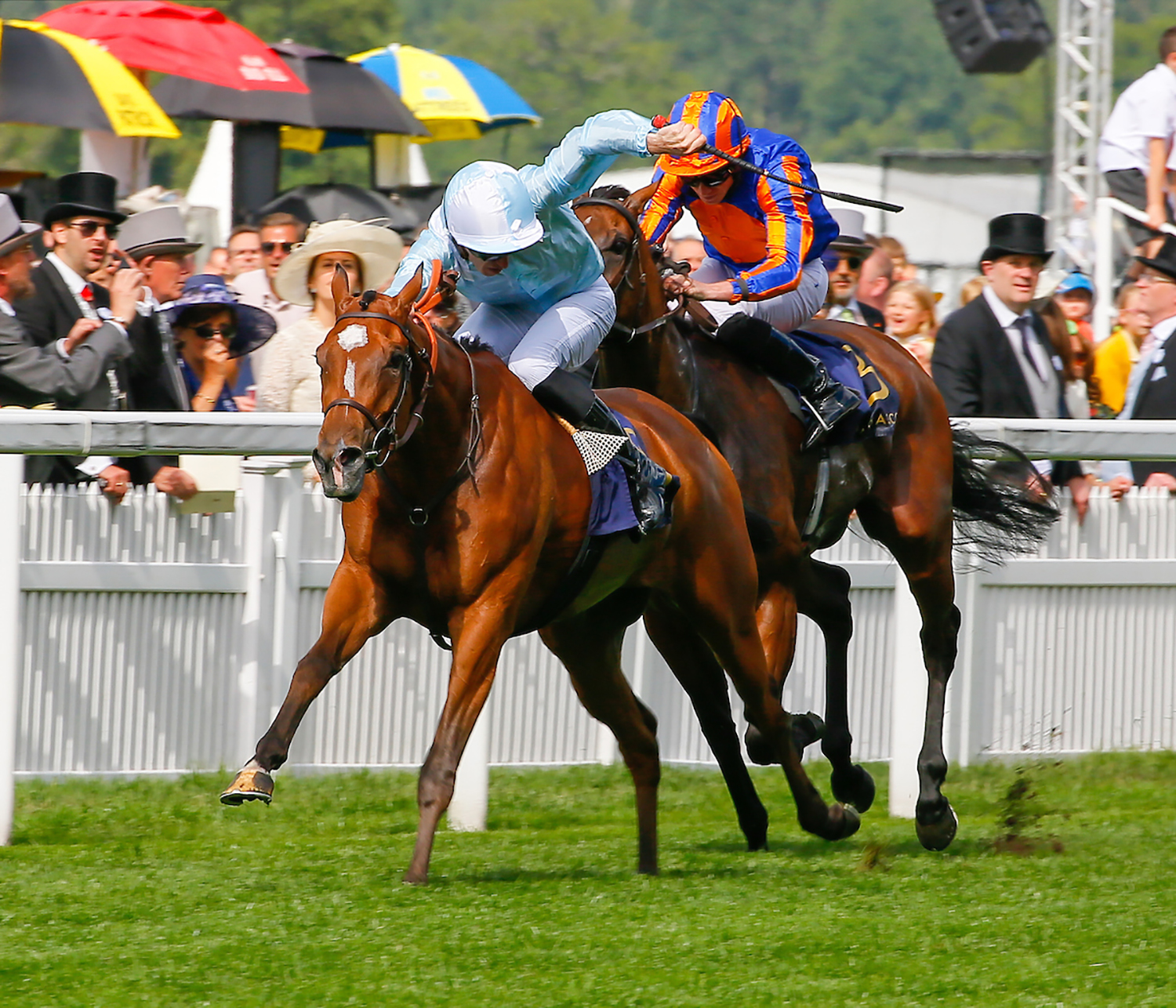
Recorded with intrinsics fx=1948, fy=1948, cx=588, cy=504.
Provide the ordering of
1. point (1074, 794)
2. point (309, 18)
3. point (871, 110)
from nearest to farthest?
point (1074, 794), point (309, 18), point (871, 110)

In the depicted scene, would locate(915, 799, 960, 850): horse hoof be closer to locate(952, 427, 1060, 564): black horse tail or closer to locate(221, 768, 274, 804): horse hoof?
locate(952, 427, 1060, 564): black horse tail

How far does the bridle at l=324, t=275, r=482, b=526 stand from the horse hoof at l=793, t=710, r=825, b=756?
1.83 meters

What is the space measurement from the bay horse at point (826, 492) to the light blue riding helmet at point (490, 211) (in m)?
0.80

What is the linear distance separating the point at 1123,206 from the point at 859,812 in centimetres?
601

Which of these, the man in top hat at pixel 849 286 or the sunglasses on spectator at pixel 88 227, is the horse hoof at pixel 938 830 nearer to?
the man in top hat at pixel 849 286

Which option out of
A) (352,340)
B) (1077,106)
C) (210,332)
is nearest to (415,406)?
(352,340)

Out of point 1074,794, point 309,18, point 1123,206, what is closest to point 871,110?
point 309,18

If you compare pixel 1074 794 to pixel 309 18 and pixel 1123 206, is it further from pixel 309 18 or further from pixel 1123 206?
pixel 309 18

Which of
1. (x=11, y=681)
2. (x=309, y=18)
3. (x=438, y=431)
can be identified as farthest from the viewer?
(x=309, y=18)

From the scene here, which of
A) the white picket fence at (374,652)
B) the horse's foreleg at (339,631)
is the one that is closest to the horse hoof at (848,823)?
the white picket fence at (374,652)

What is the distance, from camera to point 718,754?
6031 millimetres

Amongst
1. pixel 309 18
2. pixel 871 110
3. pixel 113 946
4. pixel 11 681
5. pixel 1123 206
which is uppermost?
pixel 871 110

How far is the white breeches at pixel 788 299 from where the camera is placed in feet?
20.6

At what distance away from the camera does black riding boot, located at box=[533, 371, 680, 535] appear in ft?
16.8
